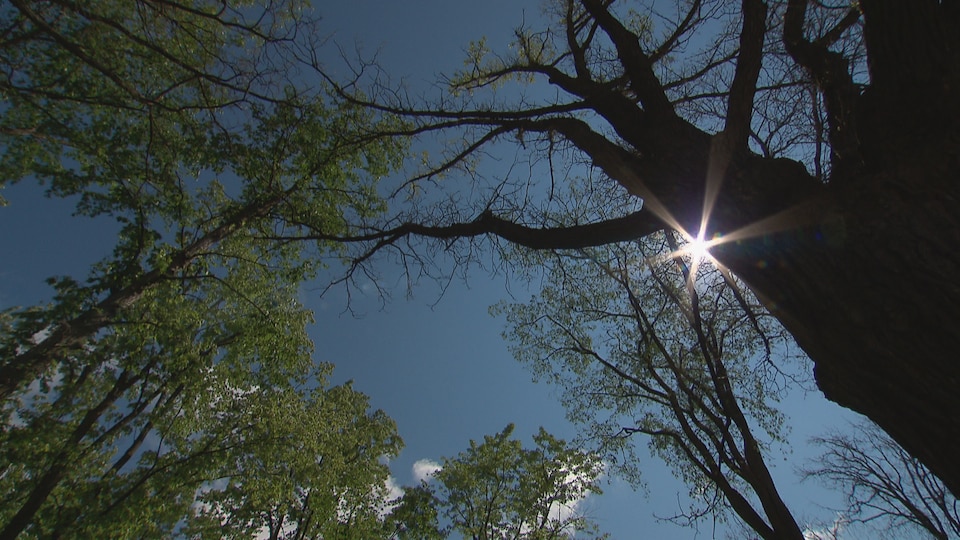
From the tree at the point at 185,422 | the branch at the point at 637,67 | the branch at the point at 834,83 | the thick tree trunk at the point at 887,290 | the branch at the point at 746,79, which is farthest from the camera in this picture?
the tree at the point at 185,422

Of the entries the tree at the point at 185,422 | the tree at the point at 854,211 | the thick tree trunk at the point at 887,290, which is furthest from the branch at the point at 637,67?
the tree at the point at 185,422

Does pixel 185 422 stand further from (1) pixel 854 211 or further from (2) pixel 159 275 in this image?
(1) pixel 854 211

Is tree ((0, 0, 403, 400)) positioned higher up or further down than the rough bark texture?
higher up

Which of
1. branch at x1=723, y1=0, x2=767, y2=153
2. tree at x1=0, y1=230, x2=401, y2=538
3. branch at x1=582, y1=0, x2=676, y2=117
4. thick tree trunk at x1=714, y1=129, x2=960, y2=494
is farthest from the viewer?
tree at x1=0, y1=230, x2=401, y2=538

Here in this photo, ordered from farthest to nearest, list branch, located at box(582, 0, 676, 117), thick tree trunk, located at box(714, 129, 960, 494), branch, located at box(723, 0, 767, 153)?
1. branch, located at box(582, 0, 676, 117)
2. branch, located at box(723, 0, 767, 153)
3. thick tree trunk, located at box(714, 129, 960, 494)

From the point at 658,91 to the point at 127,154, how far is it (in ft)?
27.4

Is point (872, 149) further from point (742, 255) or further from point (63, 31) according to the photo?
point (63, 31)

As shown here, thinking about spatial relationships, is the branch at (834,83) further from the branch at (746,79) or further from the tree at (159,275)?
the tree at (159,275)

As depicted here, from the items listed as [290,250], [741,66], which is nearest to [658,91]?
[741,66]

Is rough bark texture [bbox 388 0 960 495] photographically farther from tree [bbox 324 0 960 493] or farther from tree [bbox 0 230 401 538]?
tree [bbox 0 230 401 538]

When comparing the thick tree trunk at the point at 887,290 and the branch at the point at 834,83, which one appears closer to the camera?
the thick tree trunk at the point at 887,290

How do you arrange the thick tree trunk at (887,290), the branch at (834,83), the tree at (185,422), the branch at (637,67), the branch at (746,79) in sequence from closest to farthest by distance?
the thick tree trunk at (887,290), the branch at (834,83), the branch at (746,79), the branch at (637,67), the tree at (185,422)

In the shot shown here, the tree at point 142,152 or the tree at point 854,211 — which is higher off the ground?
the tree at point 142,152

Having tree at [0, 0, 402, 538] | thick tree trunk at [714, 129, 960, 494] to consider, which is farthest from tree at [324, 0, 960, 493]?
tree at [0, 0, 402, 538]
